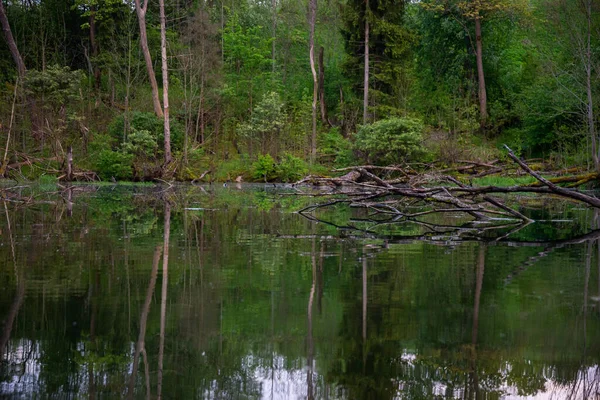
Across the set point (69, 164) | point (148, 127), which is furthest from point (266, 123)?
point (69, 164)

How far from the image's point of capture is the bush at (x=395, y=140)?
2812cm

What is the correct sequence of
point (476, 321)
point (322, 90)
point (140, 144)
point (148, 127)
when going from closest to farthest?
point (476, 321) → point (140, 144) → point (148, 127) → point (322, 90)

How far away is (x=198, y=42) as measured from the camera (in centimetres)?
3906

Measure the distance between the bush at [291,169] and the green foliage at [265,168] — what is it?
0.95ft

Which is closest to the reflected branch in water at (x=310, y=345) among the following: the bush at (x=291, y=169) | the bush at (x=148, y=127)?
the bush at (x=291, y=169)

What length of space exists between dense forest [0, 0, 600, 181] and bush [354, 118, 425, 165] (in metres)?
0.09

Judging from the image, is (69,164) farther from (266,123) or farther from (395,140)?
(395,140)

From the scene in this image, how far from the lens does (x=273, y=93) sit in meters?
36.8

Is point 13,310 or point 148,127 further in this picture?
point 148,127

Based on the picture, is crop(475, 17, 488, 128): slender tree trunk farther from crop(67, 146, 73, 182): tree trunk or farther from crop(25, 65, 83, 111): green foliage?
crop(67, 146, 73, 182): tree trunk

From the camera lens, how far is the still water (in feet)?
9.73

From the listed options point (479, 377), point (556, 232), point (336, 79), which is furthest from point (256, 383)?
point (336, 79)

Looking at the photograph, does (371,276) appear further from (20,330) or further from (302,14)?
(302,14)

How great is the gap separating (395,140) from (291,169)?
5498 millimetres
